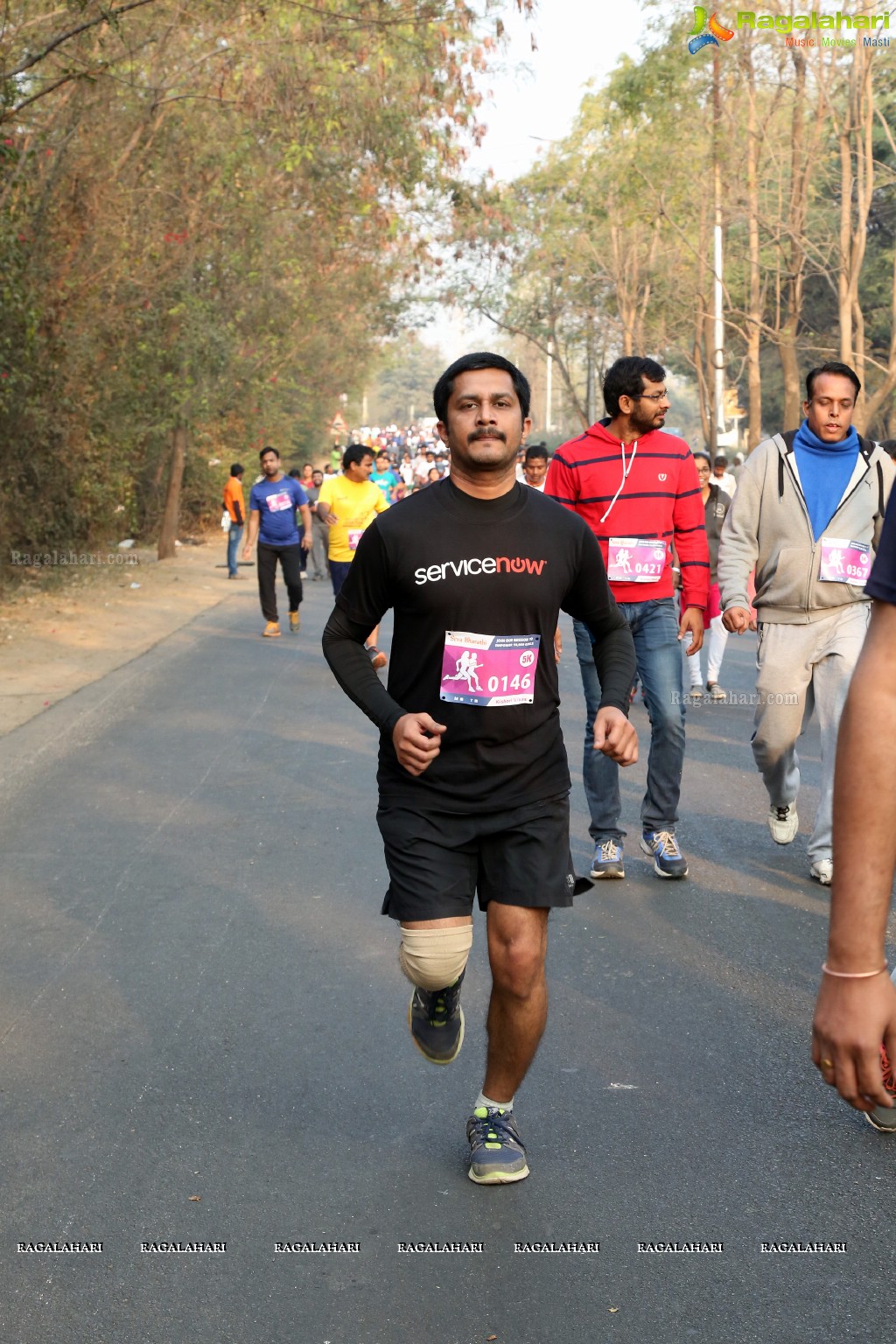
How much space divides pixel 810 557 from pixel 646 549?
0.69m

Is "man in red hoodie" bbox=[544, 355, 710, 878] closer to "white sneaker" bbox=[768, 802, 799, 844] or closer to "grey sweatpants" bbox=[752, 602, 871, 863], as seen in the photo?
"grey sweatpants" bbox=[752, 602, 871, 863]

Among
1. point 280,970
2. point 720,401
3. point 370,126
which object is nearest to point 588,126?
point 720,401

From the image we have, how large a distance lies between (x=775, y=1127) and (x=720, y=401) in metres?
29.3

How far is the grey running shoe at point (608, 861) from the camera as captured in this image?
698cm

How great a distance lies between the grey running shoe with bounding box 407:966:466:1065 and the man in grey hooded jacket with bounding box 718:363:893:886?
2.78 meters

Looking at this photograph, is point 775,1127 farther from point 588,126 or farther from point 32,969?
point 588,126

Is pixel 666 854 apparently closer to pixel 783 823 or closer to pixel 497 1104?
pixel 783 823

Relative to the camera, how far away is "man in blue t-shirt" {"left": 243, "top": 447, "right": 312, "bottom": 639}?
16672 millimetres

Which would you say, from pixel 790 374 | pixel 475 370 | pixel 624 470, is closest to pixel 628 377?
pixel 624 470

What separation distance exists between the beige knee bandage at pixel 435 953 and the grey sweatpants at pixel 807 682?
2.93 metres

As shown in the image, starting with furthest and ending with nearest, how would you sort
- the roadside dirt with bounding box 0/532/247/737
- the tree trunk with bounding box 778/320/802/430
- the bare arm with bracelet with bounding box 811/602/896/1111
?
the tree trunk with bounding box 778/320/802/430, the roadside dirt with bounding box 0/532/247/737, the bare arm with bracelet with bounding box 811/602/896/1111

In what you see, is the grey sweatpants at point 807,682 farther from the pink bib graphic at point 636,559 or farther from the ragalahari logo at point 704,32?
the ragalahari logo at point 704,32

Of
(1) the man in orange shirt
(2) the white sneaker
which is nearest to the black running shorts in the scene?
(2) the white sneaker

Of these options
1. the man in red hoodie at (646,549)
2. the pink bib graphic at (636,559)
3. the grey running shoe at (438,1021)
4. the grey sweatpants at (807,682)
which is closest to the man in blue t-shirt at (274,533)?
the man in red hoodie at (646,549)
